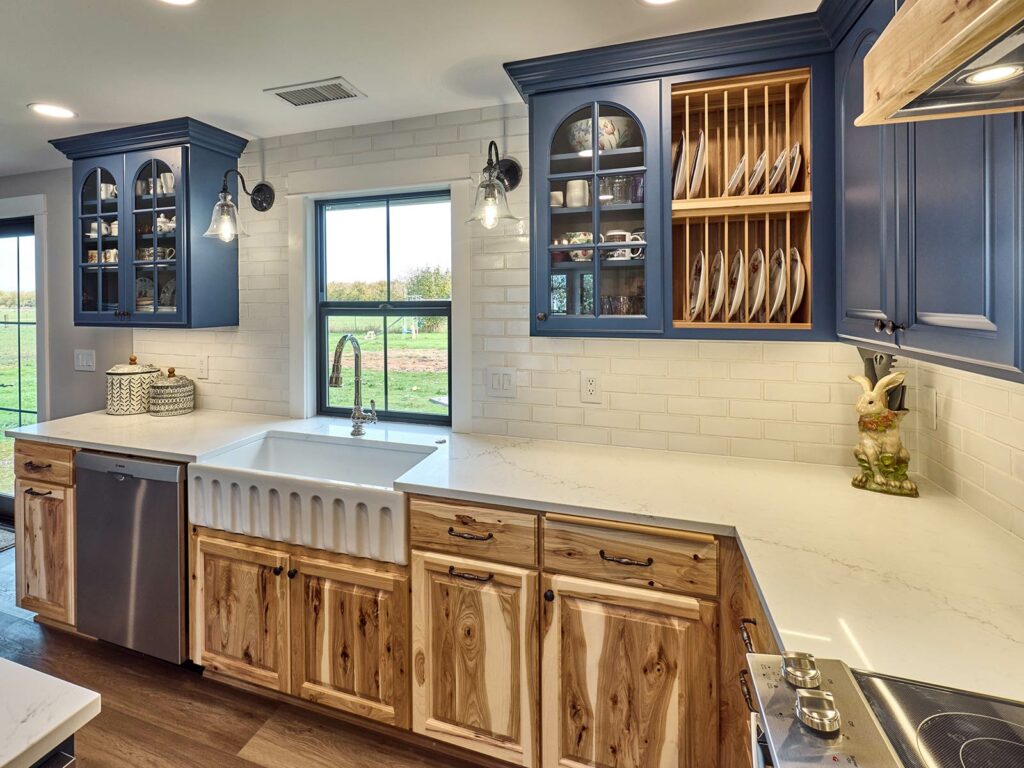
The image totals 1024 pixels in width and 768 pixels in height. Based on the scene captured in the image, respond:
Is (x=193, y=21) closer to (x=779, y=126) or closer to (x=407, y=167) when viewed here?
(x=407, y=167)

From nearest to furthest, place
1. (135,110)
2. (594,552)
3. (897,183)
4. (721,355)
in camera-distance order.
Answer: (897,183), (594,552), (721,355), (135,110)

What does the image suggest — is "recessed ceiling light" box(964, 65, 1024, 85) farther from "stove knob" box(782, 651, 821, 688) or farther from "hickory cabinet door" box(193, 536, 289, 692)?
"hickory cabinet door" box(193, 536, 289, 692)

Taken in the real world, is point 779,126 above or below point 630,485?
above

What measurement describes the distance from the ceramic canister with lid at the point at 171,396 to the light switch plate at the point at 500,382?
1703 mm

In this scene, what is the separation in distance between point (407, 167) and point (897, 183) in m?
1.96

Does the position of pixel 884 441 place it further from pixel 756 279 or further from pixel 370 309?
pixel 370 309

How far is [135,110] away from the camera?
2500mm

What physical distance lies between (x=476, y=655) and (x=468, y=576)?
0.85 feet

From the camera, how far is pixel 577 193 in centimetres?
200

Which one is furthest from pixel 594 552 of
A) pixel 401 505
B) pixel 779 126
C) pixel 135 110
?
pixel 135 110

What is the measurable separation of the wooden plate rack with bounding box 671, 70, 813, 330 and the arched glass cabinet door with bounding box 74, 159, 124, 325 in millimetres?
2731

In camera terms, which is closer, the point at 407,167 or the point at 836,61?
the point at 836,61

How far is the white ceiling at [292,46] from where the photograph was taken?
A: 169 centimetres

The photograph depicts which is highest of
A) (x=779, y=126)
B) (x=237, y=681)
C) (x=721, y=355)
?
(x=779, y=126)
